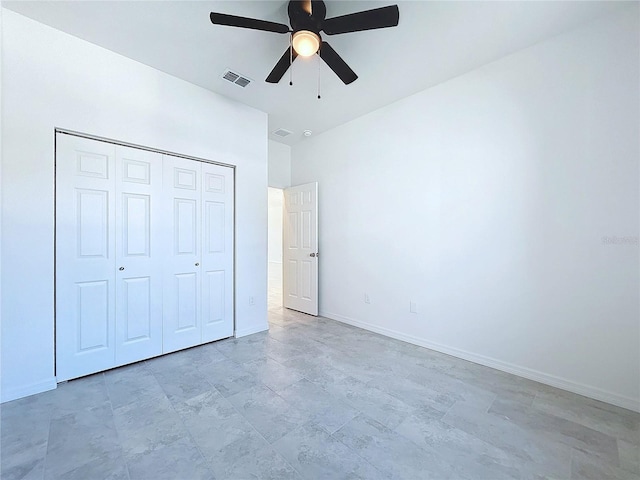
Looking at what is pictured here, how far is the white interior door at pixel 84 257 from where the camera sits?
2.38 metres

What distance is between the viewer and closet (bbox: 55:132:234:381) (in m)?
2.43

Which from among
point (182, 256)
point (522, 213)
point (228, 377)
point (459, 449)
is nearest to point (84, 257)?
point (182, 256)

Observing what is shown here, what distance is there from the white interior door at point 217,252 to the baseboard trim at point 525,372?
2005mm

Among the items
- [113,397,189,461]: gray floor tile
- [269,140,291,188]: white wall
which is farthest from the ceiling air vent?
[113,397,189,461]: gray floor tile

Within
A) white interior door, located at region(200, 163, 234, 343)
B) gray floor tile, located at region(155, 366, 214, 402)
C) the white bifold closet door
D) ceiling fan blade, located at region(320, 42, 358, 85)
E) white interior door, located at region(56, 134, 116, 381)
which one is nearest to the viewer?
ceiling fan blade, located at region(320, 42, 358, 85)

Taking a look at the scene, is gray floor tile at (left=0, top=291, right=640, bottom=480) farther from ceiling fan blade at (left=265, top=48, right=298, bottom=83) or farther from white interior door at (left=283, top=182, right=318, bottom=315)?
ceiling fan blade at (left=265, top=48, right=298, bottom=83)

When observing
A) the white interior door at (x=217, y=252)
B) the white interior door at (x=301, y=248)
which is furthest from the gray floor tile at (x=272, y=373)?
the white interior door at (x=301, y=248)

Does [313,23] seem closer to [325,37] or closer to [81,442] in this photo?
[325,37]

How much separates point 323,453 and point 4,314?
2571mm

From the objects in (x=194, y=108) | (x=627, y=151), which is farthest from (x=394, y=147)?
(x=194, y=108)

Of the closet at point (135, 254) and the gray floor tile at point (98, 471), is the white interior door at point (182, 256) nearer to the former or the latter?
the closet at point (135, 254)

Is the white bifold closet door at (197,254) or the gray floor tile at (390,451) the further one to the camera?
the white bifold closet door at (197,254)

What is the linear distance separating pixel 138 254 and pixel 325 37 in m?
2.70

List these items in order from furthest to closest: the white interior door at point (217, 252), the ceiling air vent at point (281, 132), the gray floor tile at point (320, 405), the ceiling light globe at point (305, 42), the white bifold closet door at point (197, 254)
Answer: the ceiling air vent at point (281, 132)
the white interior door at point (217, 252)
the white bifold closet door at point (197, 254)
the ceiling light globe at point (305, 42)
the gray floor tile at point (320, 405)
